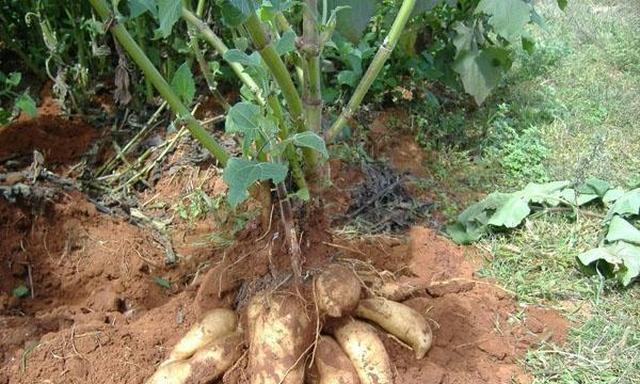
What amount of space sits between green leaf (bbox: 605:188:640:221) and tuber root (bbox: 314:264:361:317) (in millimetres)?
1051

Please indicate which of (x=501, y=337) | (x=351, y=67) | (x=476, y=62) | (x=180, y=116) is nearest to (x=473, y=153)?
(x=476, y=62)

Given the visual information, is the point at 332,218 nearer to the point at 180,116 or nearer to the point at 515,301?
the point at 515,301

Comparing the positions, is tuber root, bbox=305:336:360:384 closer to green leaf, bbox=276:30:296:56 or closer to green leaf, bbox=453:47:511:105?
green leaf, bbox=276:30:296:56

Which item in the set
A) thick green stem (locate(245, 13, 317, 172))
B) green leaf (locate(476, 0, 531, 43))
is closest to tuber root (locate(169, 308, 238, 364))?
thick green stem (locate(245, 13, 317, 172))

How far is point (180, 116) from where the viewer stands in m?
1.63

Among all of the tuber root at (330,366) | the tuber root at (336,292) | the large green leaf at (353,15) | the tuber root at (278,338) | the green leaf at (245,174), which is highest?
the large green leaf at (353,15)

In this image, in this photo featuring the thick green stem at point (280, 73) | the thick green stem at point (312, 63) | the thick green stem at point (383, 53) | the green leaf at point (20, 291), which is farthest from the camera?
the green leaf at point (20, 291)

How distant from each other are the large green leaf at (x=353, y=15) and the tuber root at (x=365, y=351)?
814 mm

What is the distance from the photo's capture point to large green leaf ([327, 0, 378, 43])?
185 cm

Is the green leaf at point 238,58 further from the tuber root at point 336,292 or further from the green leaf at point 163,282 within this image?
the green leaf at point 163,282

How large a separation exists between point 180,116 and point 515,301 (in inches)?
43.8

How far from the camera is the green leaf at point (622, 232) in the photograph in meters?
2.11

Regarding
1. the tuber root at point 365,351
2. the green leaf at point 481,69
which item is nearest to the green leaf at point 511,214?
the green leaf at point 481,69

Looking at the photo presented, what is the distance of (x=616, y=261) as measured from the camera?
80.2 inches
